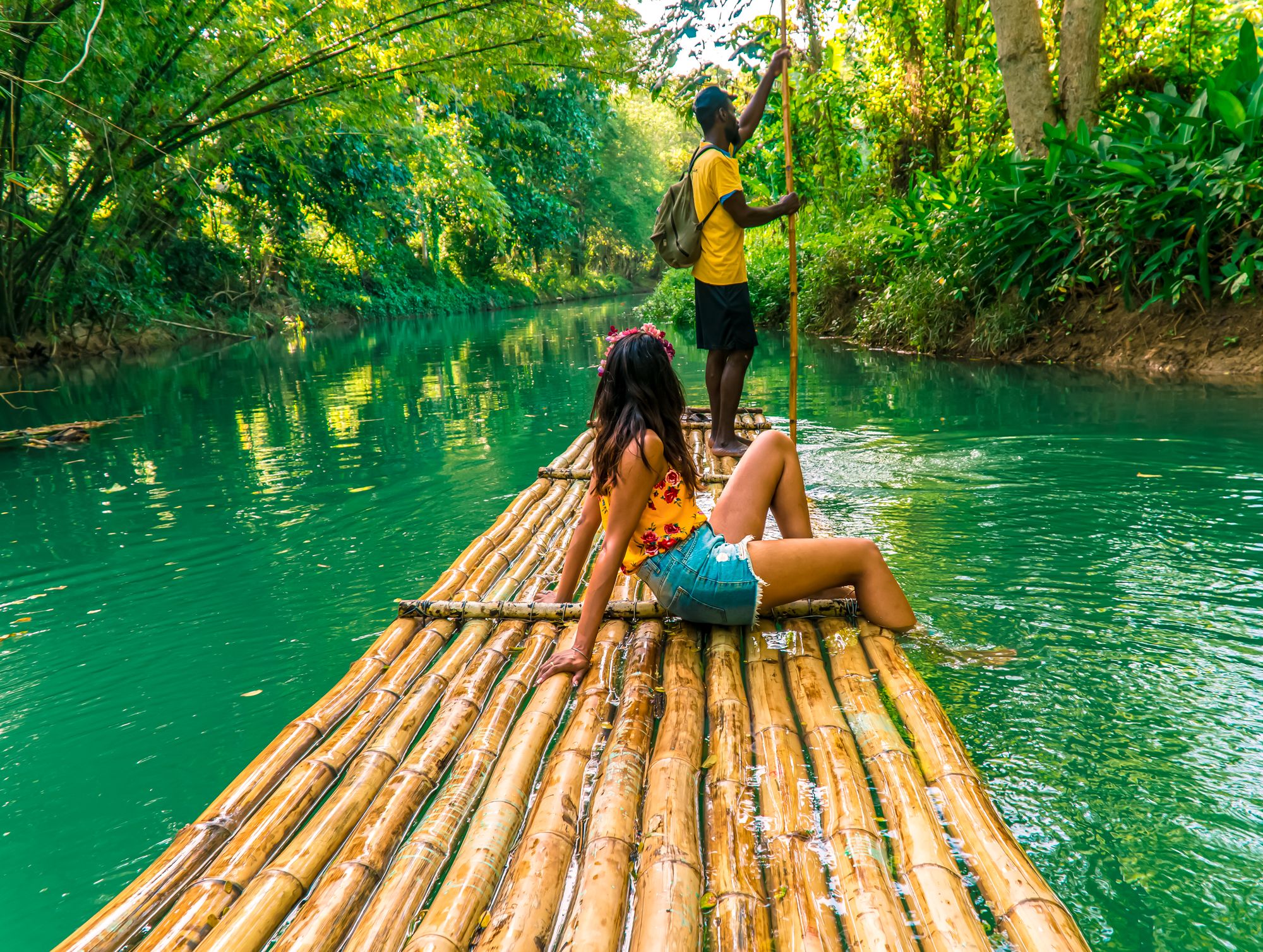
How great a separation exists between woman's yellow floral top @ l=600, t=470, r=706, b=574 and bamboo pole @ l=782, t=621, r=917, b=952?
440 millimetres

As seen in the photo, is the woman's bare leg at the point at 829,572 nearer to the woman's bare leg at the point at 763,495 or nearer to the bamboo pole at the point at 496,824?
the woman's bare leg at the point at 763,495

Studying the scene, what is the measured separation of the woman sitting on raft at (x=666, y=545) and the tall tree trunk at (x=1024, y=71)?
22.1 feet

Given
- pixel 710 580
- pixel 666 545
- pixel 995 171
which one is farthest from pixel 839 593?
pixel 995 171

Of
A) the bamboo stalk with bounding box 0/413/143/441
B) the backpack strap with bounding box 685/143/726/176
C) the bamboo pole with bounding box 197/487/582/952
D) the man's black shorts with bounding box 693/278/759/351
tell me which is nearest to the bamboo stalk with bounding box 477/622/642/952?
the bamboo pole with bounding box 197/487/582/952

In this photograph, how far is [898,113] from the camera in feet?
36.7

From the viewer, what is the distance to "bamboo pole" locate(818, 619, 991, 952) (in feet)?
4.14

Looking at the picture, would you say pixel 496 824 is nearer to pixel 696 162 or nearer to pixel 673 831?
pixel 673 831

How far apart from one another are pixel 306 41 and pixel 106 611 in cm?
649

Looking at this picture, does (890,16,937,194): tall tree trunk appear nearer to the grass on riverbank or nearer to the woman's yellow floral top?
the grass on riverbank

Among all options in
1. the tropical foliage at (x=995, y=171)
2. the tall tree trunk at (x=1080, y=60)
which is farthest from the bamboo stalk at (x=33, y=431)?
the tall tree trunk at (x=1080, y=60)

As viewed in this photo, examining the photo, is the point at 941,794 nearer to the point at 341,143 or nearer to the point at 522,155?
the point at 341,143

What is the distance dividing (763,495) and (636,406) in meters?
0.60

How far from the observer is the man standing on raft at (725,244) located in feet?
12.9

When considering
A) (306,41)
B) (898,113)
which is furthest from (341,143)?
(898,113)
